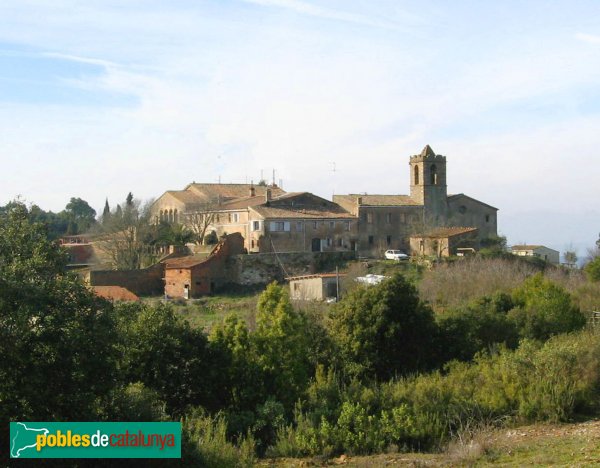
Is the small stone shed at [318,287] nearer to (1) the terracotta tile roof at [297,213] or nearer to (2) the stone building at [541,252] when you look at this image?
(1) the terracotta tile roof at [297,213]

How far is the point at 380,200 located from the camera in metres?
50.8

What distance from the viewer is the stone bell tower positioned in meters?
52.2

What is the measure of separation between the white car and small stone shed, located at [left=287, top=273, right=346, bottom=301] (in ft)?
25.7

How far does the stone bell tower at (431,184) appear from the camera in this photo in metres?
52.2

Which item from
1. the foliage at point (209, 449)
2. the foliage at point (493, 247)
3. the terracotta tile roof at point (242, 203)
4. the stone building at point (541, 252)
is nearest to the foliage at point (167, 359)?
the foliage at point (209, 449)

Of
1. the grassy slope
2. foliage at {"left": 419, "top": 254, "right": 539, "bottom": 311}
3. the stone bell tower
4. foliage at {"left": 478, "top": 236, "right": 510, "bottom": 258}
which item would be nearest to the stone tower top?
the stone bell tower

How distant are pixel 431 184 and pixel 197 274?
64.2 feet

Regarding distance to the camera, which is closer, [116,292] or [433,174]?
[116,292]

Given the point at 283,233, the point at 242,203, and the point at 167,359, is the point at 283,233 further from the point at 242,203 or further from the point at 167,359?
the point at 167,359

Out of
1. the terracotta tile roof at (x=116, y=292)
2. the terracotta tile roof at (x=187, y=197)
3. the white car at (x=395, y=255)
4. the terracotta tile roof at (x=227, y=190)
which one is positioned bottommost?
the terracotta tile roof at (x=116, y=292)

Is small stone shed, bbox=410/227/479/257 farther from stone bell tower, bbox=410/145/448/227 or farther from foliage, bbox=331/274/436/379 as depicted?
foliage, bbox=331/274/436/379

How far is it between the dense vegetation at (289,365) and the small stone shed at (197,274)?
17174 millimetres

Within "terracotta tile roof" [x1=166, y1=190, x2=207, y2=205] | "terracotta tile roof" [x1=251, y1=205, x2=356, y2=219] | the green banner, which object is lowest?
the green banner

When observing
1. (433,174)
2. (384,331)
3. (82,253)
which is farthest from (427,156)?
(384,331)
